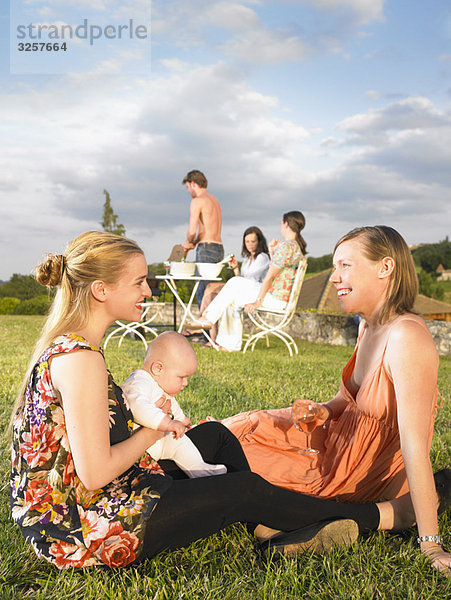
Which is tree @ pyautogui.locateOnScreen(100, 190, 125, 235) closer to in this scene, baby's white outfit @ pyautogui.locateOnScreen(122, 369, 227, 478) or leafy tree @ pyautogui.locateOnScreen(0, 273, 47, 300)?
leafy tree @ pyautogui.locateOnScreen(0, 273, 47, 300)

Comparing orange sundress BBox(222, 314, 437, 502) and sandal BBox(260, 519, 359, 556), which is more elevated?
orange sundress BBox(222, 314, 437, 502)

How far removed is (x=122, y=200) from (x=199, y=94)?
955 cm

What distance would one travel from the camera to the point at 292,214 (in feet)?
23.4

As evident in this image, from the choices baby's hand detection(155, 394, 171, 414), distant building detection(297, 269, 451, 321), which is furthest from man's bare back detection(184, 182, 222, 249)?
baby's hand detection(155, 394, 171, 414)

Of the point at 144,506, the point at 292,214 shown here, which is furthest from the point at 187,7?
the point at 144,506

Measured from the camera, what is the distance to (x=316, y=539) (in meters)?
1.74

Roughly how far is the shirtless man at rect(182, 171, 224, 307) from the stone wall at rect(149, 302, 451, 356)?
9.67 ft

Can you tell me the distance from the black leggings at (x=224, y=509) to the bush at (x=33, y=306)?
44.3 ft

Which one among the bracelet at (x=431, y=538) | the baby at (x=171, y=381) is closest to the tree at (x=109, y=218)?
the baby at (x=171, y=381)

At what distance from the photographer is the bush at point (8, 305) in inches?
580

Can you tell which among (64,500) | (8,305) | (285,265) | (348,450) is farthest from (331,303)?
(64,500)

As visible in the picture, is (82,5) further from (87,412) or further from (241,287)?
(87,412)

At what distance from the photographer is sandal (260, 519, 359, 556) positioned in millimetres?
1742

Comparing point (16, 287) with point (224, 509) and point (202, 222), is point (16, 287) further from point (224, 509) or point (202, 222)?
point (224, 509)
